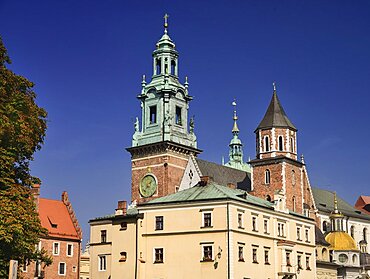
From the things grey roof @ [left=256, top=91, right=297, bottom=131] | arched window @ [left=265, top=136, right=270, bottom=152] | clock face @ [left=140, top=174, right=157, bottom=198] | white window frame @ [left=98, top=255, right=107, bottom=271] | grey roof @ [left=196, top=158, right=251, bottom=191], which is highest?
grey roof @ [left=256, top=91, right=297, bottom=131]

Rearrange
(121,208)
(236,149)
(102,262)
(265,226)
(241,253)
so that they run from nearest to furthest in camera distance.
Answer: (241,253)
(265,226)
(102,262)
(121,208)
(236,149)

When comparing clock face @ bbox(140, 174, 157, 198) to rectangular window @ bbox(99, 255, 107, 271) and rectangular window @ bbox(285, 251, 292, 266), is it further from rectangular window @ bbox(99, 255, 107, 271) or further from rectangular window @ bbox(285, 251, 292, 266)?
rectangular window @ bbox(285, 251, 292, 266)

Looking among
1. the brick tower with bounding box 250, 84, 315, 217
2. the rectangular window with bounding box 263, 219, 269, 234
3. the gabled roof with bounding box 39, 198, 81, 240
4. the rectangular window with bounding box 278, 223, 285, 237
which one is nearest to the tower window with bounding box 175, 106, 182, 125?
the brick tower with bounding box 250, 84, 315, 217

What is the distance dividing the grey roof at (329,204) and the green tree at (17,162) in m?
62.0

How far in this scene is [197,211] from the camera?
192 feet

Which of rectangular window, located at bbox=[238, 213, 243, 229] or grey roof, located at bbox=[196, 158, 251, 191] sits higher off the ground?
grey roof, located at bbox=[196, 158, 251, 191]

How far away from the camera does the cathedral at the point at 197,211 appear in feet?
189

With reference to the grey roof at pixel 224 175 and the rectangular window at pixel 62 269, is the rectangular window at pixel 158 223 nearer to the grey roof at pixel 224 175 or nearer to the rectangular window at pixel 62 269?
the rectangular window at pixel 62 269

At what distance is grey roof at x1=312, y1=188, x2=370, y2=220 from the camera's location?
100 metres

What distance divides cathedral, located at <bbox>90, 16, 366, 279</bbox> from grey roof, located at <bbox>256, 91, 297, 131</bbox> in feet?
0.40

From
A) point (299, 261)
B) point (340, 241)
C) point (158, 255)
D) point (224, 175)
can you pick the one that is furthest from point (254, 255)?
point (340, 241)

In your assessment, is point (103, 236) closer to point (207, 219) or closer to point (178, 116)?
point (207, 219)

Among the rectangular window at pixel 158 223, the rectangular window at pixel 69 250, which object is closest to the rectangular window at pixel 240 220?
the rectangular window at pixel 158 223

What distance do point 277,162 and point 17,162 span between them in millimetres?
43658
